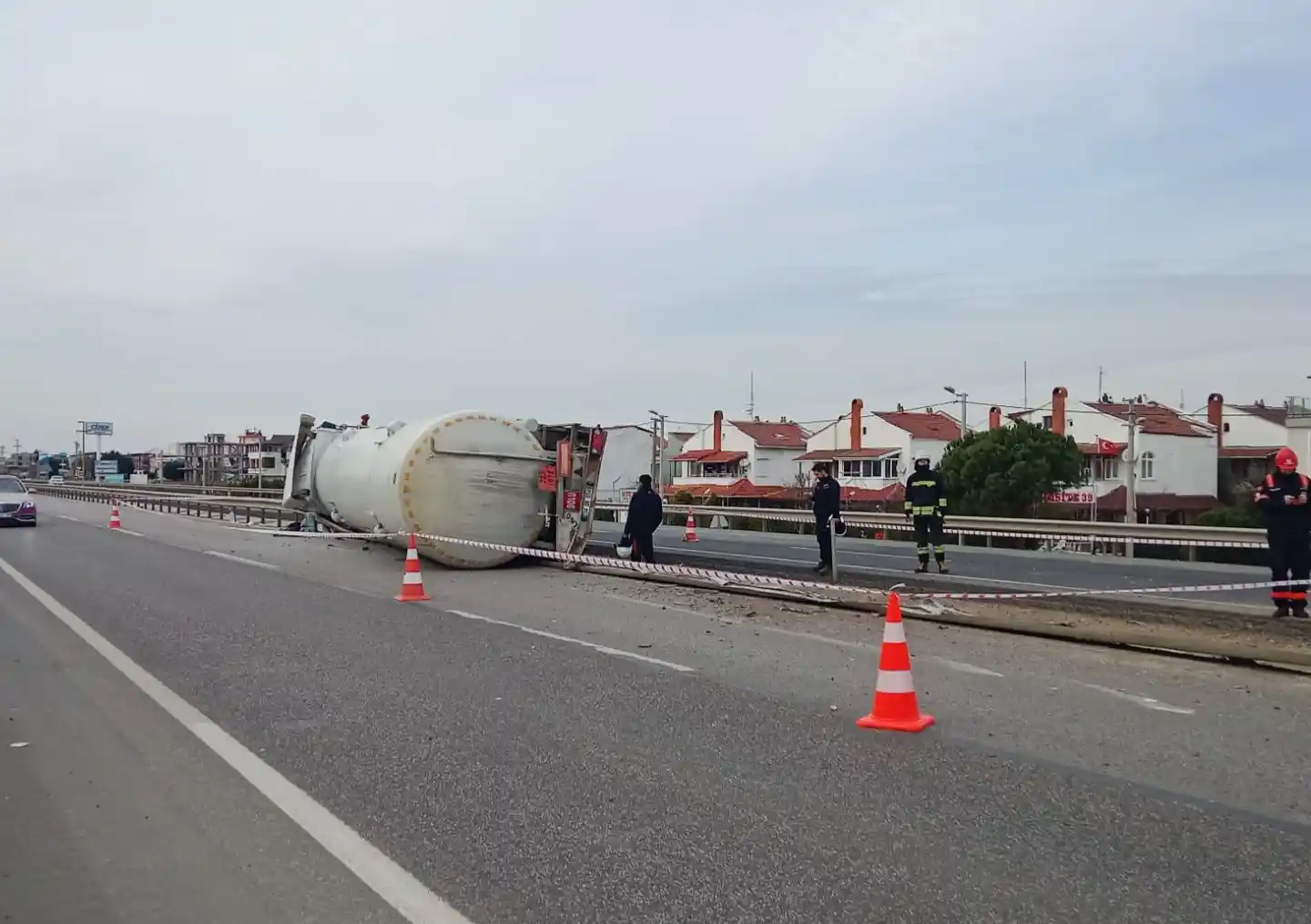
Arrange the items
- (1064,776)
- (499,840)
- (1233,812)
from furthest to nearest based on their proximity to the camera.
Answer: (1064,776)
(1233,812)
(499,840)

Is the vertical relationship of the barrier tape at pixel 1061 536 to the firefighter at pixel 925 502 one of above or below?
below

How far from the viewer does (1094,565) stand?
19.2m

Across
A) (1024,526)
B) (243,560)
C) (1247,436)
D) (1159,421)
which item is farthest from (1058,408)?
(243,560)

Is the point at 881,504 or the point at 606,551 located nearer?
the point at 606,551

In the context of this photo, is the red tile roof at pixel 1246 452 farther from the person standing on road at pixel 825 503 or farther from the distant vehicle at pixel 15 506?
the distant vehicle at pixel 15 506

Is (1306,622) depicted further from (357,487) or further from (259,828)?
(357,487)

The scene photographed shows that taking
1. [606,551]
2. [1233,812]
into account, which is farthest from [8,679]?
[606,551]

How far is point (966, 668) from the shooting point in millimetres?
8672

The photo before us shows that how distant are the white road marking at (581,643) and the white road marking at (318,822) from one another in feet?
11.5

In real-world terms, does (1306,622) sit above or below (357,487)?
below

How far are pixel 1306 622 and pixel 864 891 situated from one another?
804 cm

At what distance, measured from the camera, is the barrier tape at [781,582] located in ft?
34.3

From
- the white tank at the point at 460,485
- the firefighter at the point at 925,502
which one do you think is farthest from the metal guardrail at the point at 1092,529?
the white tank at the point at 460,485

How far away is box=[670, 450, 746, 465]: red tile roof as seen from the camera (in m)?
79.6
